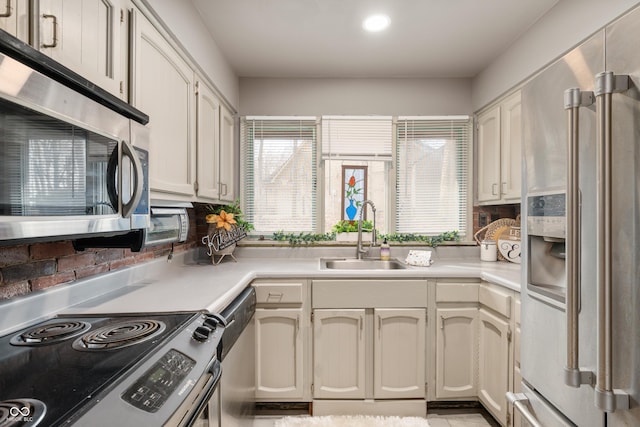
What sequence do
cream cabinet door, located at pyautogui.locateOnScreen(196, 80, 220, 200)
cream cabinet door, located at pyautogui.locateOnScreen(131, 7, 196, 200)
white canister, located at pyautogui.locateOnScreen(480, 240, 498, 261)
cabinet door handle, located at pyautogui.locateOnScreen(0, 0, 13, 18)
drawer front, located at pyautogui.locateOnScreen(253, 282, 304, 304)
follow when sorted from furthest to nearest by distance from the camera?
white canister, located at pyautogui.locateOnScreen(480, 240, 498, 261) < drawer front, located at pyautogui.locateOnScreen(253, 282, 304, 304) < cream cabinet door, located at pyautogui.locateOnScreen(196, 80, 220, 200) < cream cabinet door, located at pyautogui.locateOnScreen(131, 7, 196, 200) < cabinet door handle, located at pyautogui.locateOnScreen(0, 0, 13, 18)

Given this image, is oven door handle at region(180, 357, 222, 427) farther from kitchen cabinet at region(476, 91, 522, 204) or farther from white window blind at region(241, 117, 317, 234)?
kitchen cabinet at region(476, 91, 522, 204)

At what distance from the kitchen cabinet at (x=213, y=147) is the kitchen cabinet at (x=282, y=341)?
73 centimetres

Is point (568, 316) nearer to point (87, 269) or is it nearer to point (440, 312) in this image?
point (440, 312)

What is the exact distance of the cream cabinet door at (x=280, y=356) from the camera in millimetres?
2076

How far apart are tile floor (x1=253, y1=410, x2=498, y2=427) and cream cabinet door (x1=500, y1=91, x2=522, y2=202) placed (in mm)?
1432

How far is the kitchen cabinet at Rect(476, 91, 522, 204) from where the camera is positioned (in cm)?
219

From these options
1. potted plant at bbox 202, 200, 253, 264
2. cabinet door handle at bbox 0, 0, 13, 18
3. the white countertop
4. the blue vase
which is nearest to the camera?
cabinet door handle at bbox 0, 0, 13, 18

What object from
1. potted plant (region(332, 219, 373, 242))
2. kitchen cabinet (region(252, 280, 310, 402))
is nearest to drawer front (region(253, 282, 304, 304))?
kitchen cabinet (region(252, 280, 310, 402))

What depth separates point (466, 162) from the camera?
2809 millimetres

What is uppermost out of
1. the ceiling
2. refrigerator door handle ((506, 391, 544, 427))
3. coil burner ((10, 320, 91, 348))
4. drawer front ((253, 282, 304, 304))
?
the ceiling

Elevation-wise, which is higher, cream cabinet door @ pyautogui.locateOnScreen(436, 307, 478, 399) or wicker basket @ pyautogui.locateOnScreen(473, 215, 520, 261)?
wicker basket @ pyautogui.locateOnScreen(473, 215, 520, 261)

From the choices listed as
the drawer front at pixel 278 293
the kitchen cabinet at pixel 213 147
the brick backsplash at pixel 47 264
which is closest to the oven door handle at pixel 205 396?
the brick backsplash at pixel 47 264

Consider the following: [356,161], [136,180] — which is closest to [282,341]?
[136,180]

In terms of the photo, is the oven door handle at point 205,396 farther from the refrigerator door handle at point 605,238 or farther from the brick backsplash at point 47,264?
the refrigerator door handle at point 605,238
